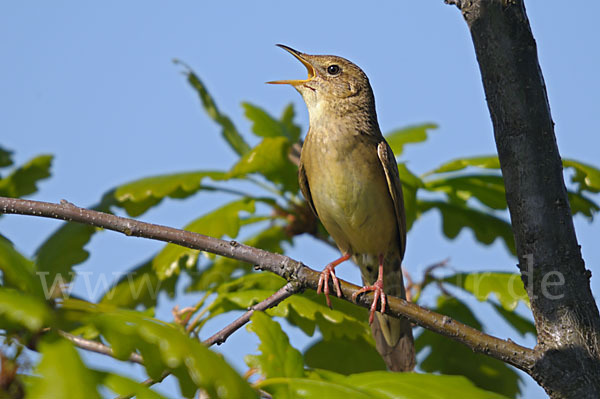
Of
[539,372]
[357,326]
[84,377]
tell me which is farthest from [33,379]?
[357,326]

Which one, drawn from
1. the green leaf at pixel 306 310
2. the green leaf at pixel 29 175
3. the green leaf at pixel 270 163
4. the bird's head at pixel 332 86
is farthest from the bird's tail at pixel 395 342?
the green leaf at pixel 29 175

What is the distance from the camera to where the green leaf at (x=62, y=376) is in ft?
4.00

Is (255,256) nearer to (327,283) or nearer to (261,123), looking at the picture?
(327,283)

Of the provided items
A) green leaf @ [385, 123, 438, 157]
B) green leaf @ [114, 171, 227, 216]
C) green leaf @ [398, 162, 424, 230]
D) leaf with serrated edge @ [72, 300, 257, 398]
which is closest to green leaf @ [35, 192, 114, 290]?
green leaf @ [114, 171, 227, 216]

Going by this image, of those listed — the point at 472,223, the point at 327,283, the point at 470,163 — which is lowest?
Answer: the point at 327,283

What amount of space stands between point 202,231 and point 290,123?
1749 millimetres

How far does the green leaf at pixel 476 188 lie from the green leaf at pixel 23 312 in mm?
3630

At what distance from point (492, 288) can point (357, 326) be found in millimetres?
845

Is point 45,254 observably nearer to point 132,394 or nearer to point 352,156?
point 352,156

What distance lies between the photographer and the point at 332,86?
461cm

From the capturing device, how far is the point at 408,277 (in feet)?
15.2

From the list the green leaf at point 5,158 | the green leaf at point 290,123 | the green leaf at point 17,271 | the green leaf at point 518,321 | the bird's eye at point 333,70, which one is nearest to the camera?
the green leaf at point 17,271

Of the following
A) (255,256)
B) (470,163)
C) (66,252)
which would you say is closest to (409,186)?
(470,163)

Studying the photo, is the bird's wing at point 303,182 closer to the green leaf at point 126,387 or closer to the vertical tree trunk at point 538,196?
the vertical tree trunk at point 538,196
